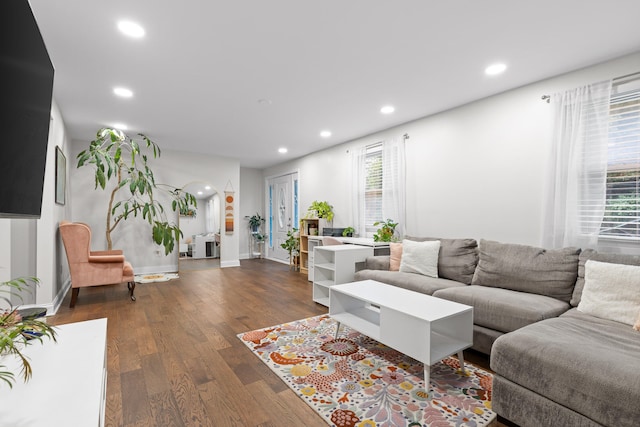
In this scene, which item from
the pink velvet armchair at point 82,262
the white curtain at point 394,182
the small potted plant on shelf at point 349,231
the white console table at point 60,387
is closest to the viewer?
the white console table at point 60,387

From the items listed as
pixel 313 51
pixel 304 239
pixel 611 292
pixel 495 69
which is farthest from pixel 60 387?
pixel 304 239

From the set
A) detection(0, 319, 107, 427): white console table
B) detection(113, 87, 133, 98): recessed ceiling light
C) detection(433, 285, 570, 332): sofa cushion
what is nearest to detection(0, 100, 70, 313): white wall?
detection(113, 87, 133, 98): recessed ceiling light

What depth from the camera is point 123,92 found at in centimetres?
324

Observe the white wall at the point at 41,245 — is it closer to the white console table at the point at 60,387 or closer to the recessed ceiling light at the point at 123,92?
the recessed ceiling light at the point at 123,92

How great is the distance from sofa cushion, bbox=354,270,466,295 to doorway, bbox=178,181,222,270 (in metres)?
4.13

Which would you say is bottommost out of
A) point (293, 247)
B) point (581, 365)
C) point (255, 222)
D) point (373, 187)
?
point (581, 365)

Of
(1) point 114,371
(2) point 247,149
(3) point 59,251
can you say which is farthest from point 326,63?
(3) point 59,251

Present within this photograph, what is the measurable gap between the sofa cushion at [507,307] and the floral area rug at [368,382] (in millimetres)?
383

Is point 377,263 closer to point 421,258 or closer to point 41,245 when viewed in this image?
point 421,258

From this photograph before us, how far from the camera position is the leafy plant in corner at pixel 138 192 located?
492cm

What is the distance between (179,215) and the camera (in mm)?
6141

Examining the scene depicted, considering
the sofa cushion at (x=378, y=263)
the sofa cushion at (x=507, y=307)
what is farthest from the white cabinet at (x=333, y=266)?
→ the sofa cushion at (x=507, y=307)

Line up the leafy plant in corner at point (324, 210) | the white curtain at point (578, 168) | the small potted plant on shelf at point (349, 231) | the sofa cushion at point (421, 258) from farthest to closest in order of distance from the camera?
the leafy plant in corner at point (324, 210)
the small potted plant on shelf at point (349, 231)
the sofa cushion at point (421, 258)
the white curtain at point (578, 168)

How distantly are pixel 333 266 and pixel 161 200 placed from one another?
400cm
